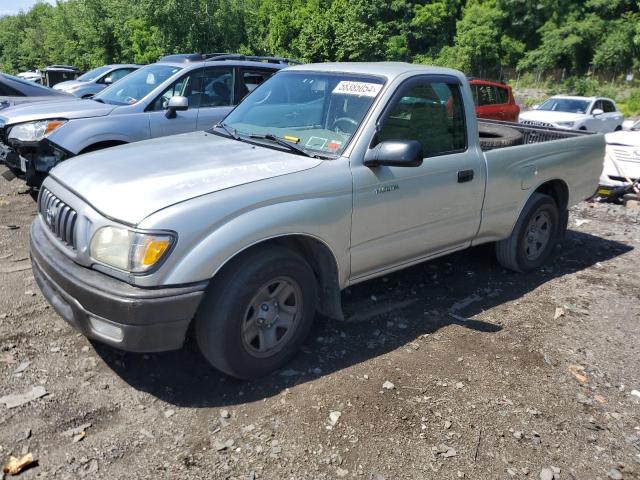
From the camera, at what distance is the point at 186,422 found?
306cm

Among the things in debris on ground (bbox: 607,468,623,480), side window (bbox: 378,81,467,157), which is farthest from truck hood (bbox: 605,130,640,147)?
debris on ground (bbox: 607,468,623,480)

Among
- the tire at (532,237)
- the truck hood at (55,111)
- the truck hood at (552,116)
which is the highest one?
the truck hood at (55,111)

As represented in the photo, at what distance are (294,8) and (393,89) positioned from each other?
1616 inches

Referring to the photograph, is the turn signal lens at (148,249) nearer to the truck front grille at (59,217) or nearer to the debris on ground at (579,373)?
the truck front grille at (59,217)

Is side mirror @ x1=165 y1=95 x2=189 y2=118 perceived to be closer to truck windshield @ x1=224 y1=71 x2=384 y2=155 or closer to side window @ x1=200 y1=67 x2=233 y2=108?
side window @ x1=200 y1=67 x2=233 y2=108

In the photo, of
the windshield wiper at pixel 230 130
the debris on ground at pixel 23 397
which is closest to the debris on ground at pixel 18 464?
the debris on ground at pixel 23 397

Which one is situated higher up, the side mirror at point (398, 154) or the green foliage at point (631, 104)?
the side mirror at point (398, 154)

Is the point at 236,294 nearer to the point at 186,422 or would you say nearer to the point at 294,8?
the point at 186,422

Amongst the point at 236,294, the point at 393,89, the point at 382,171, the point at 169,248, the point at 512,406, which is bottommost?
the point at 512,406

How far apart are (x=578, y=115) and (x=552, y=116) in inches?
30.7

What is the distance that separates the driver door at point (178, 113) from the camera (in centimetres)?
660

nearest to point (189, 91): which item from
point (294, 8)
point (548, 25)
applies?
point (294, 8)

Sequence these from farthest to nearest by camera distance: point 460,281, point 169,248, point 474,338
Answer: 1. point 460,281
2. point 474,338
3. point 169,248

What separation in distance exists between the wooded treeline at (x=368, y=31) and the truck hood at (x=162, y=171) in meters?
31.2
